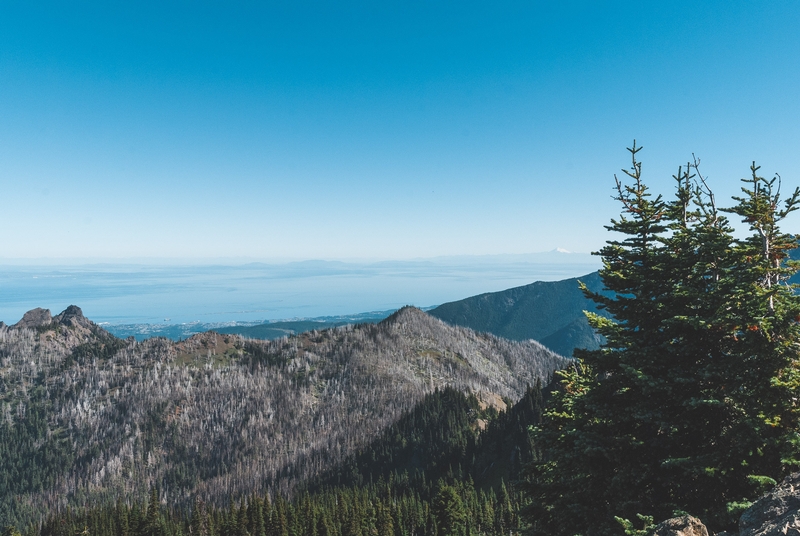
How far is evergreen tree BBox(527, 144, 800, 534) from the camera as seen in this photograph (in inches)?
551

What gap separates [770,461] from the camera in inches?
547

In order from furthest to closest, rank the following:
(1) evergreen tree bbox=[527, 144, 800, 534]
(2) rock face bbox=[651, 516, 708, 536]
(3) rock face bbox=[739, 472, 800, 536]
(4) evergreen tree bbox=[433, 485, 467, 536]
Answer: (4) evergreen tree bbox=[433, 485, 467, 536] → (1) evergreen tree bbox=[527, 144, 800, 534] → (2) rock face bbox=[651, 516, 708, 536] → (3) rock face bbox=[739, 472, 800, 536]

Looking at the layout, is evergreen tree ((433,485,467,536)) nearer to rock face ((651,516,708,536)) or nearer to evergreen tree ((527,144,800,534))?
evergreen tree ((527,144,800,534))

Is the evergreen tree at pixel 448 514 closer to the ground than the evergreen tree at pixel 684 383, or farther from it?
closer to the ground

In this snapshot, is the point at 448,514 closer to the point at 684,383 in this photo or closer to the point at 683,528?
the point at 684,383

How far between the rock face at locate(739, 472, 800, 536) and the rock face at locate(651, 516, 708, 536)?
87cm

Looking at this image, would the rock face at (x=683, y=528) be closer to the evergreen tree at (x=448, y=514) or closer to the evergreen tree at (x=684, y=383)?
the evergreen tree at (x=684, y=383)

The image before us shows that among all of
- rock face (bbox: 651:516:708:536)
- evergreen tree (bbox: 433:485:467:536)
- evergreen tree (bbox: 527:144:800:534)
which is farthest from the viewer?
evergreen tree (bbox: 433:485:467:536)

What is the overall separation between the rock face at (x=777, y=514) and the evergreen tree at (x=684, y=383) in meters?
1.34

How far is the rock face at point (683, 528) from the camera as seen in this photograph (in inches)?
446

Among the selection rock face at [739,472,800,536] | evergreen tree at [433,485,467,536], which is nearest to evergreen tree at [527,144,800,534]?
rock face at [739,472,800,536]

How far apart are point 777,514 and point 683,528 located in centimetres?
211

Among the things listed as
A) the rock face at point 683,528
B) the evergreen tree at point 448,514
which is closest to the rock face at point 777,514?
the rock face at point 683,528

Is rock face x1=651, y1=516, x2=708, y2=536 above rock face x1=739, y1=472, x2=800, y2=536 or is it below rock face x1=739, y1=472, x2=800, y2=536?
below
